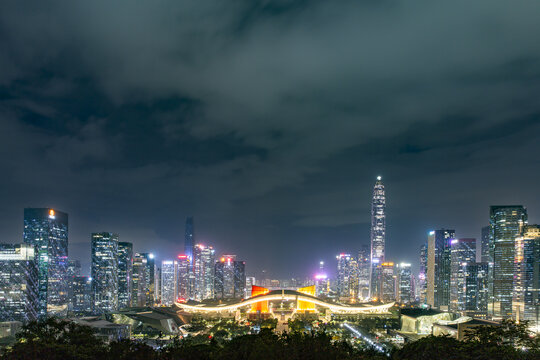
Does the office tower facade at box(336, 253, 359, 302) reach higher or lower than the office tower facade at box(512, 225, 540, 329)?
lower

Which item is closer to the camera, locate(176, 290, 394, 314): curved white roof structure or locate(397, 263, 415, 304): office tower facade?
locate(176, 290, 394, 314): curved white roof structure

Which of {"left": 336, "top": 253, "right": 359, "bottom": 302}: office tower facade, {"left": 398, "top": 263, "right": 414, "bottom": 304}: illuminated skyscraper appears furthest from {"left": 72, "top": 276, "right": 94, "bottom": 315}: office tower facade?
{"left": 398, "top": 263, "right": 414, "bottom": 304}: illuminated skyscraper

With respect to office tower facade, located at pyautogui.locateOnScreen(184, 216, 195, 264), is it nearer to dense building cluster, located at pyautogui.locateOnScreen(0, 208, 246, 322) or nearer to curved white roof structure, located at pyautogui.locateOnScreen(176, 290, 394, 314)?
dense building cluster, located at pyautogui.locateOnScreen(0, 208, 246, 322)

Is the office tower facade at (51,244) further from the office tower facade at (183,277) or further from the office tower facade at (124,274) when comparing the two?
the office tower facade at (183,277)

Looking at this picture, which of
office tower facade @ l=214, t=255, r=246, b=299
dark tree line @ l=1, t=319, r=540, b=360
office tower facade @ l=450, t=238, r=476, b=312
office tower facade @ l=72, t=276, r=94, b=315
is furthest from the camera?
office tower facade @ l=214, t=255, r=246, b=299

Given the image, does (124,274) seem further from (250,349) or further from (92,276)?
(250,349)

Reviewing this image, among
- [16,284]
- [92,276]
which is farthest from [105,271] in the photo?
[16,284]

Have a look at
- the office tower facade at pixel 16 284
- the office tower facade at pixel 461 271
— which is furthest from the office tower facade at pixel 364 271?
the office tower facade at pixel 16 284

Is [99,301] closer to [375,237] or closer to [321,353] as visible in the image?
[321,353]
